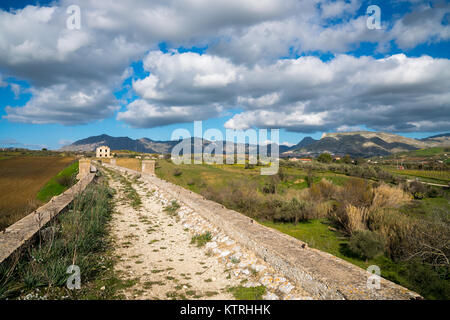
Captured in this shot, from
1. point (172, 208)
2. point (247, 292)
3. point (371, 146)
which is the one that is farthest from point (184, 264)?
point (371, 146)

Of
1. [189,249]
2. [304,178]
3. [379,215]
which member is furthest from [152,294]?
[304,178]

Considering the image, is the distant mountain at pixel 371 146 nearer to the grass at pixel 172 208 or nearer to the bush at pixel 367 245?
the grass at pixel 172 208

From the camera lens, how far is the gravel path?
3740mm

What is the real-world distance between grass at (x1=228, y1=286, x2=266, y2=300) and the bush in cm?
448

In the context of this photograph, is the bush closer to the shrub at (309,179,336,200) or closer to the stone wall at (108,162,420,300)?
the stone wall at (108,162,420,300)

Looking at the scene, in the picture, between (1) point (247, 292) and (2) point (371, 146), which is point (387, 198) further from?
(2) point (371, 146)

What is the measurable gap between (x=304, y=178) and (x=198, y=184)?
529 inches

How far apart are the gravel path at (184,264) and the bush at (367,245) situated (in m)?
3.91

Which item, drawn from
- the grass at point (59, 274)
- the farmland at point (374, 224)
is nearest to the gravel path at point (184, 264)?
the grass at point (59, 274)

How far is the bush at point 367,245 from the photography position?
21.7 feet

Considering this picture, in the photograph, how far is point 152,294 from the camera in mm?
3572

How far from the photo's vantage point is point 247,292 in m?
3.75

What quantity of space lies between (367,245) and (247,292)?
4.78 meters

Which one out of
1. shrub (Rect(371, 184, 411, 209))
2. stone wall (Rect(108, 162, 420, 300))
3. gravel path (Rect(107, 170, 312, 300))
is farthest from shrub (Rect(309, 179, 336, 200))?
stone wall (Rect(108, 162, 420, 300))
